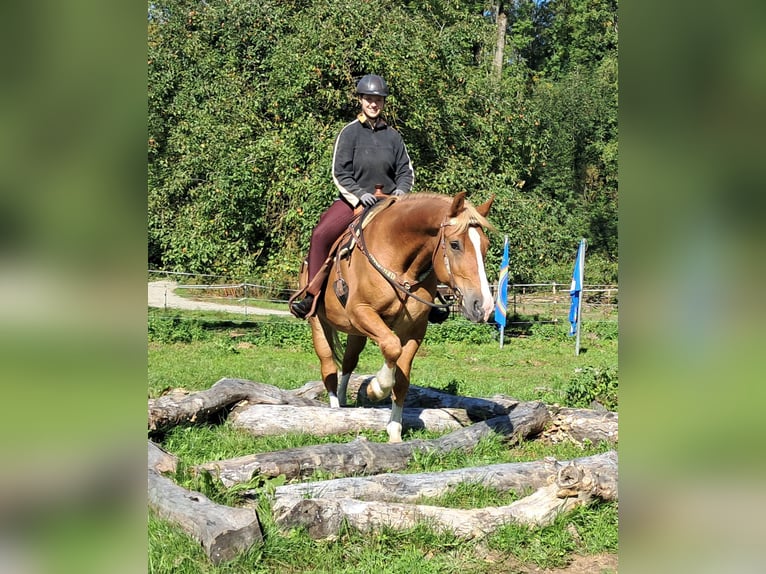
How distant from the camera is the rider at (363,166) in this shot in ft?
23.8

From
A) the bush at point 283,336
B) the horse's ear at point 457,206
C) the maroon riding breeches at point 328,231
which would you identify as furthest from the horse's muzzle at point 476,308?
the bush at point 283,336

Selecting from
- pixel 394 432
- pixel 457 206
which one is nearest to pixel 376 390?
pixel 394 432

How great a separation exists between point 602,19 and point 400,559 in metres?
38.0

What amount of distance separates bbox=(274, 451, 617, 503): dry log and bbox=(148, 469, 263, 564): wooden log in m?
0.58

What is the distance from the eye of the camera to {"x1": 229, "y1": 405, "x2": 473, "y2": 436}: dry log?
275 inches

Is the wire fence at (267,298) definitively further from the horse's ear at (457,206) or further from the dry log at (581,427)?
the horse's ear at (457,206)

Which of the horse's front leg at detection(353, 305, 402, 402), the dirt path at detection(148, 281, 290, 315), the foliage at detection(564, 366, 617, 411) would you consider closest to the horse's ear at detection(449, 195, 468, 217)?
the horse's front leg at detection(353, 305, 402, 402)

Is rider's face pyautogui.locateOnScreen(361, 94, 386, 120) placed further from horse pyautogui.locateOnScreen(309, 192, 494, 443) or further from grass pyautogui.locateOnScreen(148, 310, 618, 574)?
grass pyautogui.locateOnScreen(148, 310, 618, 574)

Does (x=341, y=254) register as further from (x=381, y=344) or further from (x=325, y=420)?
(x=325, y=420)
